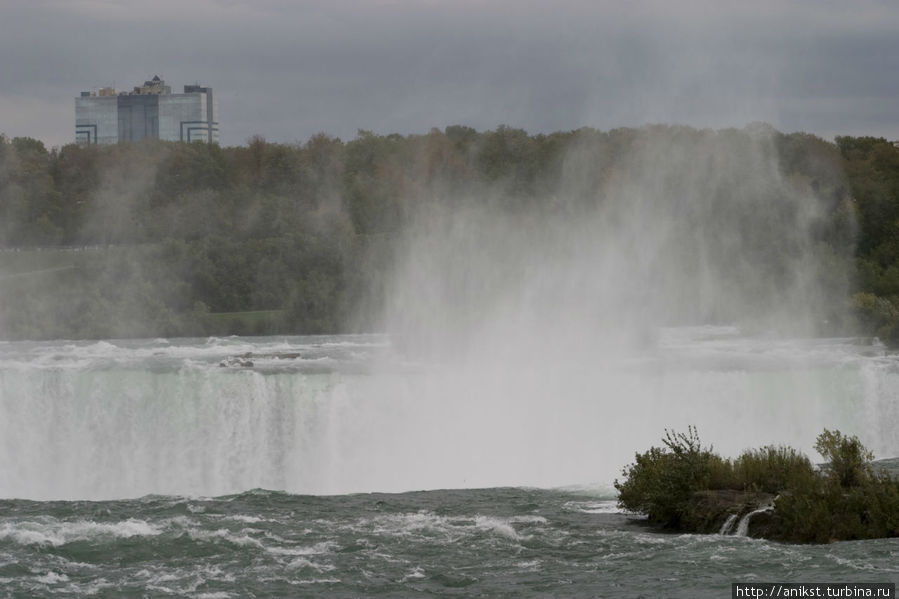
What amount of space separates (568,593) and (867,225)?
50.5m

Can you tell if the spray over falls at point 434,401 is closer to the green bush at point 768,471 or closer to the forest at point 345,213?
the forest at point 345,213

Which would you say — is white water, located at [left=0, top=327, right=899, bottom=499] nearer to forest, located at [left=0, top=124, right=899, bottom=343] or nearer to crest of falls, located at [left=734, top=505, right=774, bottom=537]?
crest of falls, located at [left=734, top=505, right=774, bottom=537]

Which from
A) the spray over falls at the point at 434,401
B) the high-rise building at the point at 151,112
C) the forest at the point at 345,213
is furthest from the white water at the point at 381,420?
the high-rise building at the point at 151,112

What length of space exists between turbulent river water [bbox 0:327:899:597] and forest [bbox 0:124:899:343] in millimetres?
12317

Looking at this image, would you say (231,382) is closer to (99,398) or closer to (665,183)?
(99,398)

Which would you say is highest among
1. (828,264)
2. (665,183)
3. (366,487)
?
(665,183)

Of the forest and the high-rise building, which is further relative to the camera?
the high-rise building

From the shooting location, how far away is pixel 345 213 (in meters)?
73.9

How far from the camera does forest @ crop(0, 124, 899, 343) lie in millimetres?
58281

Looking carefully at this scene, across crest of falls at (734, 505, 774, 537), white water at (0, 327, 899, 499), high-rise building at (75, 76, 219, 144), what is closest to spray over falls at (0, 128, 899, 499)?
white water at (0, 327, 899, 499)

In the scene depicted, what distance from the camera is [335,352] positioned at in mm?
42125

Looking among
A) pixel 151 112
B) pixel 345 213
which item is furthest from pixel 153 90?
pixel 345 213

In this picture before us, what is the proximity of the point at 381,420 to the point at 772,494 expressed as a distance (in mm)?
14112

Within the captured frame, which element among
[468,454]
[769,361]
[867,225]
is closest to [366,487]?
[468,454]
